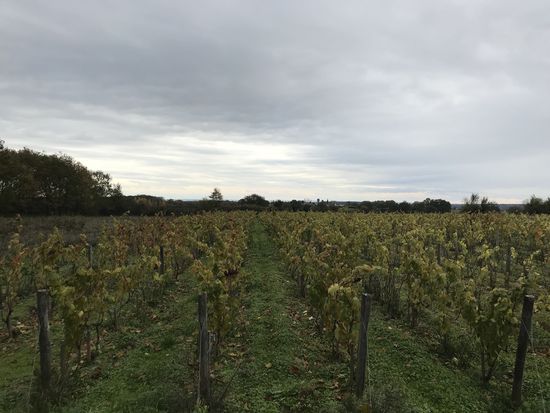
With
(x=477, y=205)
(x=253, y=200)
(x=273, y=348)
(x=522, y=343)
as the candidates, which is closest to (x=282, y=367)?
(x=273, y=348)

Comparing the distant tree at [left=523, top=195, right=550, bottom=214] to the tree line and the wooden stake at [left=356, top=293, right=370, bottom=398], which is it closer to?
the tree line

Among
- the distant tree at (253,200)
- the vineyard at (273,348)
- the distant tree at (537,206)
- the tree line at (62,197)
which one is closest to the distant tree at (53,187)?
the tree line at (62,197)

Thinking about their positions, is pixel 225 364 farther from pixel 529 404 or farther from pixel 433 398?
pixel 529 404

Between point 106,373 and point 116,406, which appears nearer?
point 116,406

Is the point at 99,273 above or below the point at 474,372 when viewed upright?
above

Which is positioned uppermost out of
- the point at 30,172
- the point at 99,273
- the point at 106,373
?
the point at 30,172

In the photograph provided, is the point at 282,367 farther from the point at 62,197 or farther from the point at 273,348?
the point at 62,197

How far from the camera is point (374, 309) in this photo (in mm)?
8773

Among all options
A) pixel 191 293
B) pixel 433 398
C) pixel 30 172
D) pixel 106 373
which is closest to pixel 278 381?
pixel 433 398

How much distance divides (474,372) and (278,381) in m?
2.82

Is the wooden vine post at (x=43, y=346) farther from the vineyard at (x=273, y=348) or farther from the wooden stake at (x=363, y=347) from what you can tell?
the wooden stake at (x=363, y=347)

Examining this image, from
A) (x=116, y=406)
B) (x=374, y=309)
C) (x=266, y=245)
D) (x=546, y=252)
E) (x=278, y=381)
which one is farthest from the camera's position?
(x=266, y=245)

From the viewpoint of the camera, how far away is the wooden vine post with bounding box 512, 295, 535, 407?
4879mm

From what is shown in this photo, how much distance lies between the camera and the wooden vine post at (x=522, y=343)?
4.88 meters
